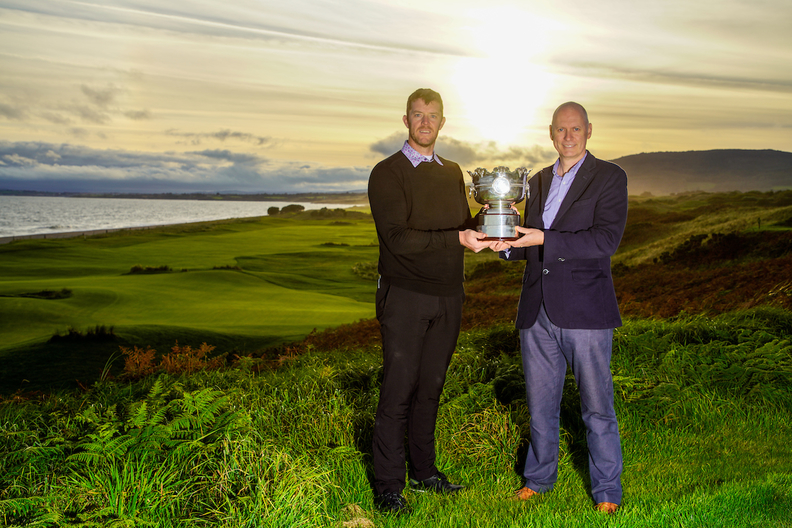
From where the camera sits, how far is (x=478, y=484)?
432cm

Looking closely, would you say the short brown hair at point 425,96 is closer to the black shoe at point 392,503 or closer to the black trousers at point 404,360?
the black trousers at point 404,360

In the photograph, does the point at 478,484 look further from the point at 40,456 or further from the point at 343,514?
the point at 40,456

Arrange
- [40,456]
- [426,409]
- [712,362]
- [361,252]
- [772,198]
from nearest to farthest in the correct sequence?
[40,456] < [426,409] < [712,362] < [772,198] < [361,252]

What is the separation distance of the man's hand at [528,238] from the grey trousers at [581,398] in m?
0.48

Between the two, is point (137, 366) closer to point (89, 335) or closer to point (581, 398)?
point (89, 335)

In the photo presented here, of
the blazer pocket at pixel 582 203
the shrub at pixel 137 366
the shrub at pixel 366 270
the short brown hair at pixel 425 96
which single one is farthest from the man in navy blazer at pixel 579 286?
the shrub at pixel 366 270

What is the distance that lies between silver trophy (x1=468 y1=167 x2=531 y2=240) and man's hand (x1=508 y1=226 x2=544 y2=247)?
41 mm

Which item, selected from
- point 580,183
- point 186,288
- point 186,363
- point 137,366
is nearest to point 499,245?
point 580,183

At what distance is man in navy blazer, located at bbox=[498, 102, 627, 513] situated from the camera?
376cm

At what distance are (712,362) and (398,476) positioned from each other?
4.77m

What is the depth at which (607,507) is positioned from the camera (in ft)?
12.5

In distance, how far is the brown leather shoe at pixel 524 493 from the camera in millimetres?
4059

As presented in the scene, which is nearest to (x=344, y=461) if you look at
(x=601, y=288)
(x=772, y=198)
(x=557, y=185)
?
(x=601, y=288)

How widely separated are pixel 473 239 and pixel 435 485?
6.11ft
